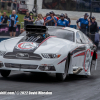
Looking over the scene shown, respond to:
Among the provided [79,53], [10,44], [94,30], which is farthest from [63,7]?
[10,44]

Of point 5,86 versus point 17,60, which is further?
point 17,60

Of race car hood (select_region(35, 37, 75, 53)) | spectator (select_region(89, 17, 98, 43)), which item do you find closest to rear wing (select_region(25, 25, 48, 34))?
race car hood (select_region(35, 37, 75, 53))

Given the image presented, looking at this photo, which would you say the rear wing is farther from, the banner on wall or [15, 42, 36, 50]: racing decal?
the banner on wall

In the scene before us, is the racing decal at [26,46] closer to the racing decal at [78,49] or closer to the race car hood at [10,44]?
the race car hood at [10,44]

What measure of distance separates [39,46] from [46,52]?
0.31 m

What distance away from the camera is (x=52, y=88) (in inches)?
290

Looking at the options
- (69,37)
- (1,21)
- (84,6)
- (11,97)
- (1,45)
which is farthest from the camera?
(84,6)

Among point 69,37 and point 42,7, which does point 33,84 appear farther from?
point 42,7

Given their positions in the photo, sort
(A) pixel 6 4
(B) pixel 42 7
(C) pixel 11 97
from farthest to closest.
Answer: (B) pixel 42 7
(A) pixel 6 4
(C) pixel 11 97

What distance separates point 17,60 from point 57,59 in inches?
35.6

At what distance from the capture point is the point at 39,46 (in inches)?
323

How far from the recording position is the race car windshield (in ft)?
30.2

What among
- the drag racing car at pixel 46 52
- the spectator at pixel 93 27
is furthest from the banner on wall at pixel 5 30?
the drag racing car at pixel 46 52

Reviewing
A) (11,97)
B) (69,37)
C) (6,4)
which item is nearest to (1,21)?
(6,4)
